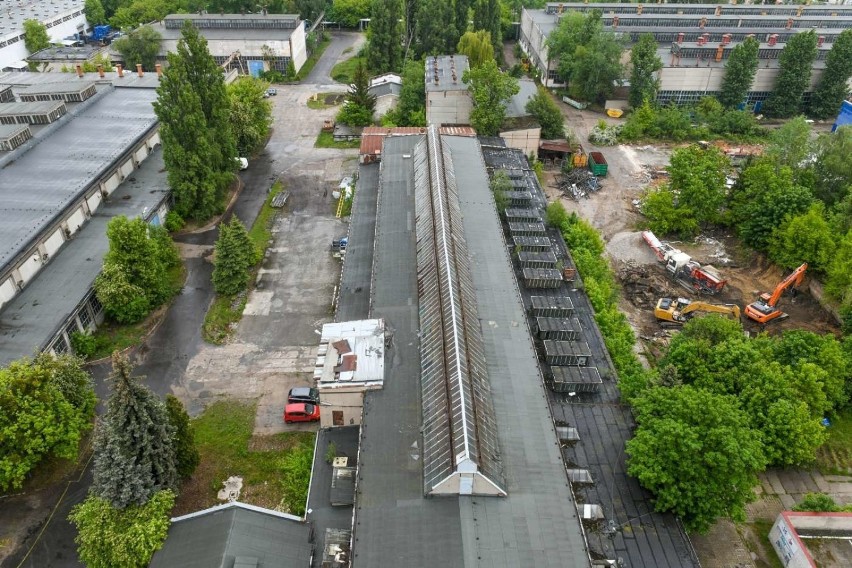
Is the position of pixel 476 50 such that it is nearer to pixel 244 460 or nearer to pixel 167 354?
pixel 167 354

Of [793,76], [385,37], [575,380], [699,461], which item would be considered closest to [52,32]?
[385,37]

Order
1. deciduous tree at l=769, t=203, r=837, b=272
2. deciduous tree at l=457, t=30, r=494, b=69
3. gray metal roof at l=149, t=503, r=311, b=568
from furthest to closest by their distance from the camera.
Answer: deciduous tree at l=457, t=30, r=494, b=69, deciduous tree at l=769, t=203, r=837, b=272, gray metal roof at l=149, t=503, r=311, b=568

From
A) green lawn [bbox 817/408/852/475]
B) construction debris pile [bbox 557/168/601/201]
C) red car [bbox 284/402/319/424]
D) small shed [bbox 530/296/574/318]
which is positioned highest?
small shed [bbox 530/296/574/318]

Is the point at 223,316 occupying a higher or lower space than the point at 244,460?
higher

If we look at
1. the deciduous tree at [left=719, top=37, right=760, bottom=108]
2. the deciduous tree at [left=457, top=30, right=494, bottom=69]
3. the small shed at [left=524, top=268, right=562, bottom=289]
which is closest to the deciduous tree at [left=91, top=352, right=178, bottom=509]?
the small shed at [left=524, top=268, right=562, bottom=289]

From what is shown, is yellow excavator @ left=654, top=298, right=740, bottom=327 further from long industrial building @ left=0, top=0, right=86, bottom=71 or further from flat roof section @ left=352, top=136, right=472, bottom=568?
long industrial building @ left=0, top=0, right=86, bottom=71

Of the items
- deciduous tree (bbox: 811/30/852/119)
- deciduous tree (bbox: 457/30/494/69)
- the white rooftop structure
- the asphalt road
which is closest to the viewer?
the asphalt road

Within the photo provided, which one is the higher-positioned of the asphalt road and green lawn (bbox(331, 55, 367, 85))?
green lawn (bbox(331, 55, 367, 85))
